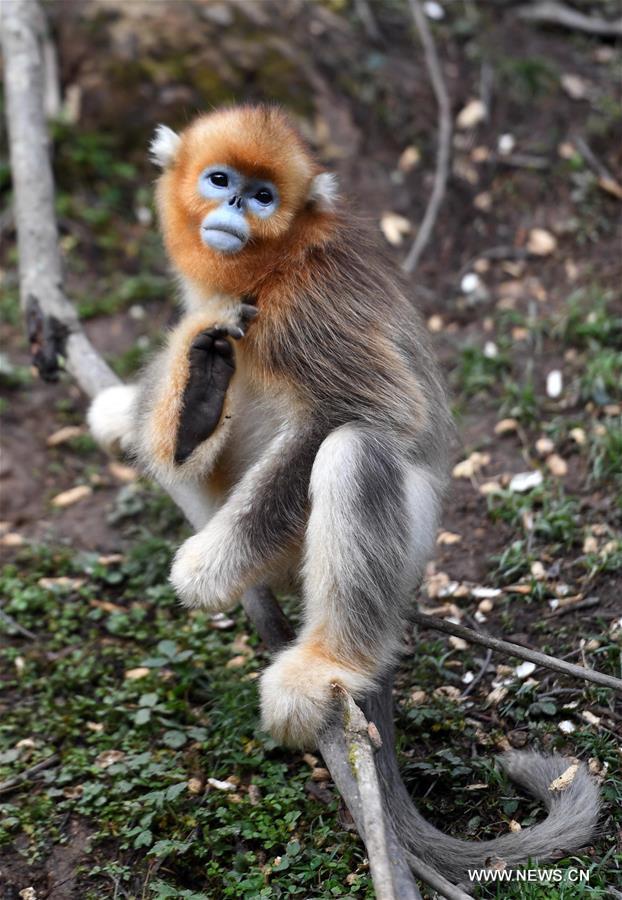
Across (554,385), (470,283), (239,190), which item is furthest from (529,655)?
(470,283)

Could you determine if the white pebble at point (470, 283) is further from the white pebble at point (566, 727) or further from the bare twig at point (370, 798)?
the bare twig at point (370, 798)

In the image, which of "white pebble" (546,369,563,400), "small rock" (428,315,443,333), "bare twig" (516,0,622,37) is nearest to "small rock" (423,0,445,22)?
"bare twig" (516,0,622,37)

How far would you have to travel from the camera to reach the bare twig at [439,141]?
573 cm

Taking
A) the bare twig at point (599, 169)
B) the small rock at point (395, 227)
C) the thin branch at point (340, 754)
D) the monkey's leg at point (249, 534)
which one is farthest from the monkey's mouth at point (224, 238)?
the bare twig at point (599, 169)

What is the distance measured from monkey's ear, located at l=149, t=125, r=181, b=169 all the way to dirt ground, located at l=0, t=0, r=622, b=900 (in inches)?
70.7

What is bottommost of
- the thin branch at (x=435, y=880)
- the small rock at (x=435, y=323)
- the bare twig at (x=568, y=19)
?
the thin branch at (x=435, y=880)

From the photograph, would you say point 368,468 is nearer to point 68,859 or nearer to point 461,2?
point 68,859

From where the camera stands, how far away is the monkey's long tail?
2654mm

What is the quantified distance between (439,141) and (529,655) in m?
4.15

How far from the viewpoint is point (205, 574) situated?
9.61ft

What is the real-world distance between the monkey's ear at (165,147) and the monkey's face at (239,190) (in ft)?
0.32

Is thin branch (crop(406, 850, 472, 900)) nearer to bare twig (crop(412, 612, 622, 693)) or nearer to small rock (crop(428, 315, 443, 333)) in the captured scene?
bare twig (crop(412, 612, 622, 693))

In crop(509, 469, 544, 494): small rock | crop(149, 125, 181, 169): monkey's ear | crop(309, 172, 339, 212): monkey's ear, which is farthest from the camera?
crop(509, 469, 544, 494): small rock

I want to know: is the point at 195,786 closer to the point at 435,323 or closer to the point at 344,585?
the point at 344,585
